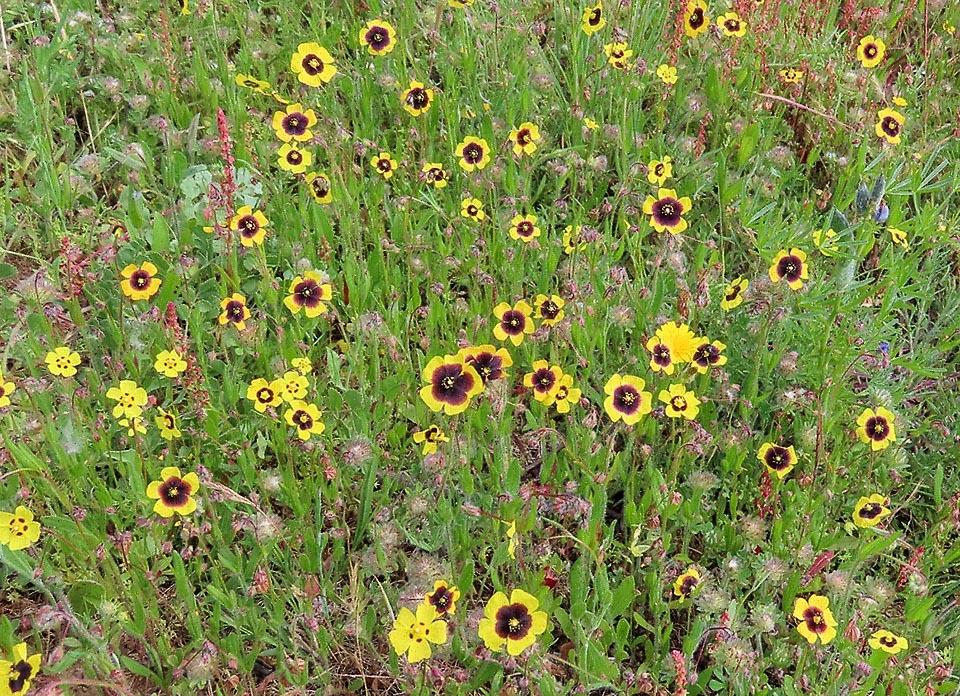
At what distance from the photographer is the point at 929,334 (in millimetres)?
2898

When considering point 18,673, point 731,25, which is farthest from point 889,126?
point 18,673

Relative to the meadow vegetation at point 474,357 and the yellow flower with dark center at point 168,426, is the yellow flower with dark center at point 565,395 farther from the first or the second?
the yellow flower with dark center at point 168,426

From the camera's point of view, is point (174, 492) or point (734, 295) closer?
point (174, 492)

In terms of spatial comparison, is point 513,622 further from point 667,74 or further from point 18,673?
point 667,74

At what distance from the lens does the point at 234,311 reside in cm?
259

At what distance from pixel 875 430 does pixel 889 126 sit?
143 centimetres

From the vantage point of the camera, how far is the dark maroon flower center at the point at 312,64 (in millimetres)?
3244

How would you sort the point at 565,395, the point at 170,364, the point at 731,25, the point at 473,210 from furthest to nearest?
the point at 731,25
the point at 473,210
the point at 170,364
the point at 565,395

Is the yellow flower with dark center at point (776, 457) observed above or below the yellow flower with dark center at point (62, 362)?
above

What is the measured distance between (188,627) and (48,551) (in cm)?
50

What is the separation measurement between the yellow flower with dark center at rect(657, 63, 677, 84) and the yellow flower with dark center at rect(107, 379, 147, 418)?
7.42ft

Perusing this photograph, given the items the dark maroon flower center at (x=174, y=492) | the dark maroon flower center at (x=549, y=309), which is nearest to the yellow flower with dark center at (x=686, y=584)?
the dark maroon flower center at (x=549, y=309)

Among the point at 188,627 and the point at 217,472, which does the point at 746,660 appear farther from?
the point at 217,472

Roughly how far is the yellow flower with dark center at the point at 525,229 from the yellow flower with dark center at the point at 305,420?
0.92m
